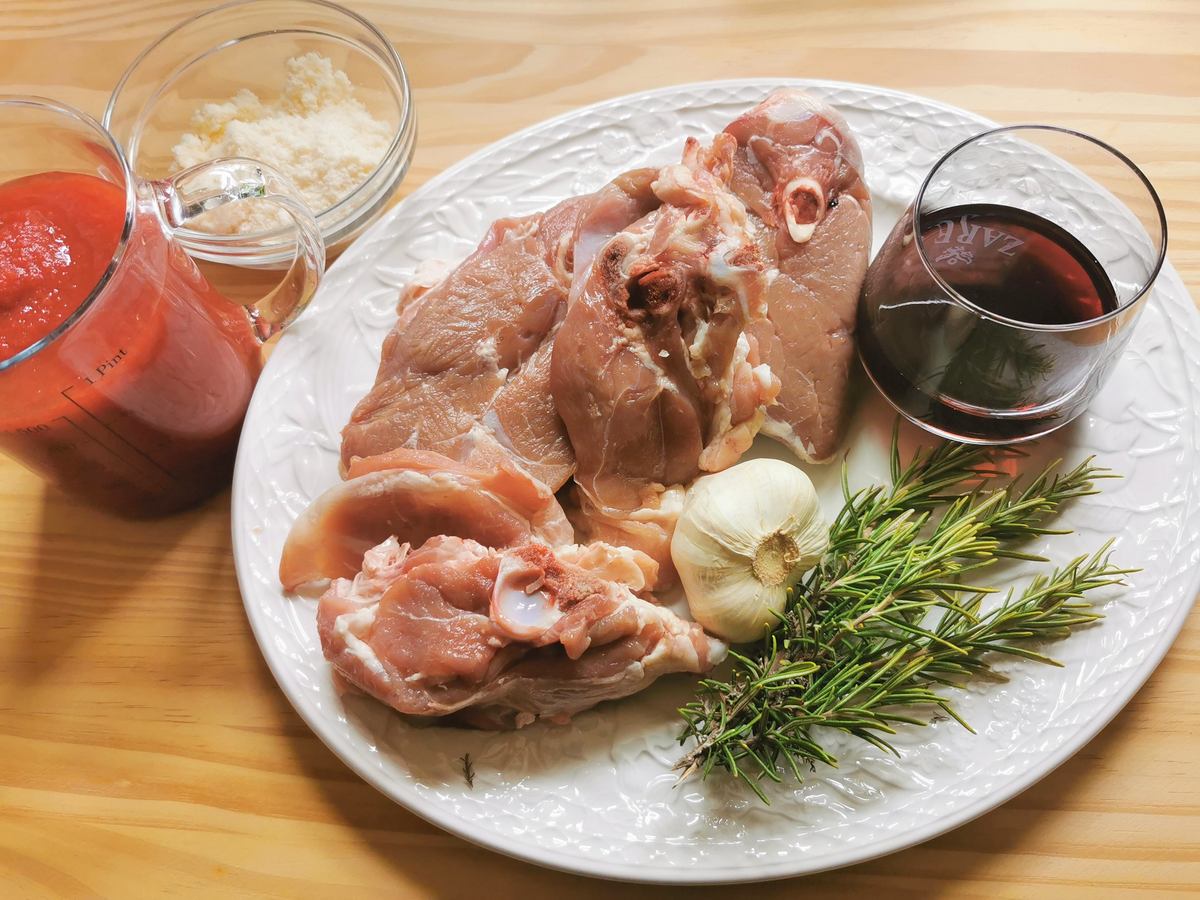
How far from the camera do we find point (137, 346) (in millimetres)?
1500

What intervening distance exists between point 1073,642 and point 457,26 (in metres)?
1.91

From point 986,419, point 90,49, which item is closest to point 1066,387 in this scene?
point 986,419

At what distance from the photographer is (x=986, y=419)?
4.98ft

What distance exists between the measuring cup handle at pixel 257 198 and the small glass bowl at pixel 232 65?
43 centimetres

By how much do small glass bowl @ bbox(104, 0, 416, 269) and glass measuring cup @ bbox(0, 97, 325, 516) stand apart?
455 millimetres

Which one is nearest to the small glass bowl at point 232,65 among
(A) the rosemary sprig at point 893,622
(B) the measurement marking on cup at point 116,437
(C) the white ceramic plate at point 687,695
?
(C) the white ceramic plate at point 687,695

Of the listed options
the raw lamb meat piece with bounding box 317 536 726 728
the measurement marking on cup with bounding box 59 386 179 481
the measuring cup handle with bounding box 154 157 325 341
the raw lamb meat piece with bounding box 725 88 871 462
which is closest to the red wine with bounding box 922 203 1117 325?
the raw lamb meat piece with bounding box 725 88 871 462

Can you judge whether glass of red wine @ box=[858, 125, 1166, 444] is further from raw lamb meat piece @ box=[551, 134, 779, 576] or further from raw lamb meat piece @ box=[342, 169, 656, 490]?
raw lamb meat piece @ box=[342, 169, 656, 490]

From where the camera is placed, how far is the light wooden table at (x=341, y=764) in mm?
1481

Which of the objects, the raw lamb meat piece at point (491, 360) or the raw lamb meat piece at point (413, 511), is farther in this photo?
the raw lamb meat piece at point (491, 360)

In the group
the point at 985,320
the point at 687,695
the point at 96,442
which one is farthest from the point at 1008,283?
the point at 96,442

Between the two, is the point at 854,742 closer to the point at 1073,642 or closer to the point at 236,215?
the point at 1073,642

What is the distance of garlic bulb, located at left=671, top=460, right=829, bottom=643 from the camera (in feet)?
4.73

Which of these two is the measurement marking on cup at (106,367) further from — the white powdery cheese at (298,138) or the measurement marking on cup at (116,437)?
the white powdery cheese at (298,138)
